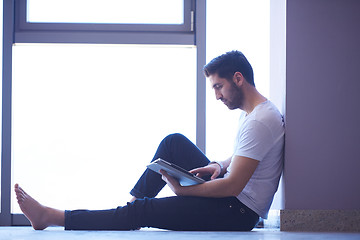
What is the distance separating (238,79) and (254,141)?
0.37 m

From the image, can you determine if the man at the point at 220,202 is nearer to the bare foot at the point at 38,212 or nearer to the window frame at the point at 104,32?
the bare foot at the point at 38,212

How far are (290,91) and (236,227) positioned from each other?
27.4 inches

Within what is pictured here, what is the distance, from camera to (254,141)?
1.89 metres

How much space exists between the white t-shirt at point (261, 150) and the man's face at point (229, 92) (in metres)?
0.13

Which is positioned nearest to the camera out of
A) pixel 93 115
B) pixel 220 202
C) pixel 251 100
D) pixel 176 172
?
pixel 176 172

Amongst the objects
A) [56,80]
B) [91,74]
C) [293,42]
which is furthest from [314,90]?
[56,80]

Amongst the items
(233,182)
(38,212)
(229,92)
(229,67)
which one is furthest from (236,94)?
(38,212)

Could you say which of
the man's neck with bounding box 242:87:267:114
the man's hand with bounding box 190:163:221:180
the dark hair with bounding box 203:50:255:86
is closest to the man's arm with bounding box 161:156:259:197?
the man's hand with bounding box 190:163:221:180

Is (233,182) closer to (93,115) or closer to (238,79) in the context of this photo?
(238,79)

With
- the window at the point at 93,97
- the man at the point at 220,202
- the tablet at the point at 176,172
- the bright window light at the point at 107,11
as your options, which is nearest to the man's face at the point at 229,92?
the man at the point at 220,202

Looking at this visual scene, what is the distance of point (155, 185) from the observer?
219 centimetres

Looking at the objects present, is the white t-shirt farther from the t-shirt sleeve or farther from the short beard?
the short beard

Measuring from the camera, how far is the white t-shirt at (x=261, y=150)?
1896 millimetres

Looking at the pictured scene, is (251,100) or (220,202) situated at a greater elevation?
(251,100)
